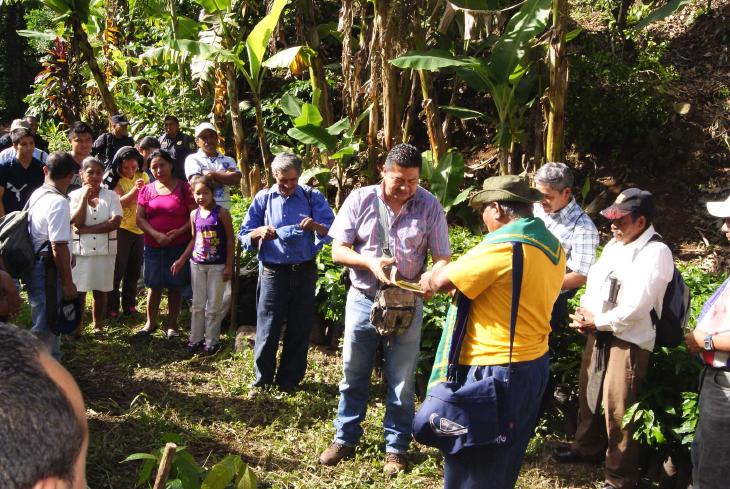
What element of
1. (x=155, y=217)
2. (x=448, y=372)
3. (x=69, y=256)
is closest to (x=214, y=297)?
(x=155, y=217)

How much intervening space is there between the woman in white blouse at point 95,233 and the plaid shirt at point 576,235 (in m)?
4.02

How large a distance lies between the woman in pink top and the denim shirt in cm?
137

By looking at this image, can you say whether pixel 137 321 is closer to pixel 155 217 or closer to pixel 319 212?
pixel 155 217

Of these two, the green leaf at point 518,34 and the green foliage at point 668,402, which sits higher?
the green leaf at point 518,34

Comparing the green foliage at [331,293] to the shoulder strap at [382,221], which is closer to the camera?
the shoulder strap at [382,221]

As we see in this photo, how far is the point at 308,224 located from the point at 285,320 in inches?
32.8

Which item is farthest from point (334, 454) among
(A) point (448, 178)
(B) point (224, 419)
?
(A) point (448, 178)

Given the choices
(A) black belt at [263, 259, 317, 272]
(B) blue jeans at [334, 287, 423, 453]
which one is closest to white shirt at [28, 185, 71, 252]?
(A) black belt at [263, 259, 317, 272]

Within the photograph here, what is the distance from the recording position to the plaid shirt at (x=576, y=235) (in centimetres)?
469

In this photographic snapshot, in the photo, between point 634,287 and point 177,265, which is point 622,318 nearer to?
point 634,287

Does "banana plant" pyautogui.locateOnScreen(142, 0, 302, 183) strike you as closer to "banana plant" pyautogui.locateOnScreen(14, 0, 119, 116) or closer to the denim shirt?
"banana plant" pyautogui.locateOnScreen(14, 0, 119, 116)

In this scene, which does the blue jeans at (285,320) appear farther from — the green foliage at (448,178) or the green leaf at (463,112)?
the green leaf at (463,112)

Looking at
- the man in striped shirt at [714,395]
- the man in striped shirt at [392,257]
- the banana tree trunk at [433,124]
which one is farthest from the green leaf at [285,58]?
the man in striped shirt at [714,395]

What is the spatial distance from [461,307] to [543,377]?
56 cm
